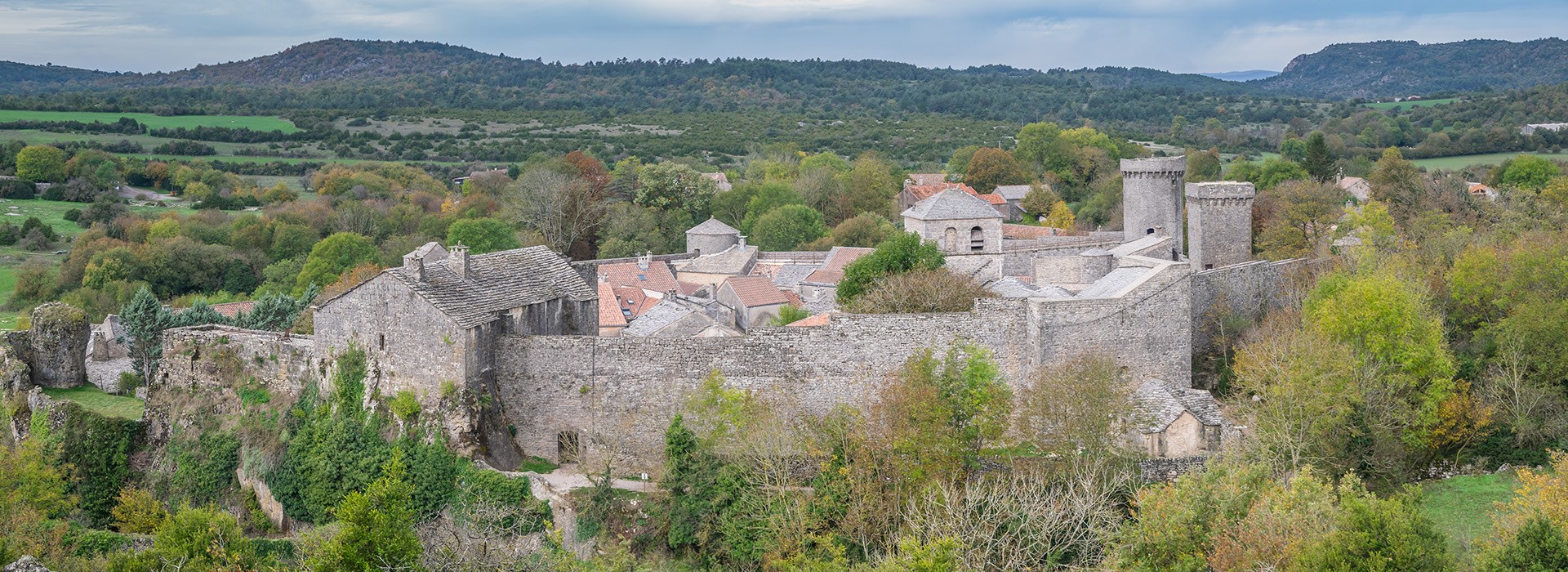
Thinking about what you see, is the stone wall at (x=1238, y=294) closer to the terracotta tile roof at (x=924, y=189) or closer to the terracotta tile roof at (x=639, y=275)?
the terracotta tile roof at (x=639, y=275)

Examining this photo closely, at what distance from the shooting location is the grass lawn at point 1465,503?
2411 centimetres

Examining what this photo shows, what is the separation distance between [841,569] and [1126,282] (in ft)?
42.2

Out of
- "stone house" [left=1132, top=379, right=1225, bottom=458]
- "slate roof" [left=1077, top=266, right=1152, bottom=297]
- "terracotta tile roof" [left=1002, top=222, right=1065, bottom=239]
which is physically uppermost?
"terracotta tile roof" [left=1002, top=222, right=1065, bottom=239]

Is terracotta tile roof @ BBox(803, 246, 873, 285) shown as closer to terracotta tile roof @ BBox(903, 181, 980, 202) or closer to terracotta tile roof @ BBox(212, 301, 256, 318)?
terracotta tile roof @ BBox(212, 301, 256, 318)

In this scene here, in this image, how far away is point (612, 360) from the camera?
27.4 metres

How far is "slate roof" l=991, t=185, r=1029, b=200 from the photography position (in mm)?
77044

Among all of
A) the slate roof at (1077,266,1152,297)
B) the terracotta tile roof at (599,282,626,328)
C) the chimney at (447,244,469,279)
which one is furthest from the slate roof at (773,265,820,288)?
the chimney at (447,244,469,279)

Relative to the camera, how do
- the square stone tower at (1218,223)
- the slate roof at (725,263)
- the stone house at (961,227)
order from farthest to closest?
the slate roof at (725,263), the square stone tower at (1218,223), the stone house at (961,227)

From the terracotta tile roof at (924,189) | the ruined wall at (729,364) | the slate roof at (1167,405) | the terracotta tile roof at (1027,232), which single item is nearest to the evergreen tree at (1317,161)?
the terracotta tile roof at (1027,232)

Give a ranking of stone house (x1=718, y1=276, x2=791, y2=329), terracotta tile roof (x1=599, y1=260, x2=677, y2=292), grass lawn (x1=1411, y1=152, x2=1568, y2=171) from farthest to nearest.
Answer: grass lawn (x1=1411, y1=152, x2=1568, y2=171) → terracotta tile roof (x1=599, y1=260, x2=677, y2=292) → stone house (x1=718, y1=276, x2=791, y2=329)

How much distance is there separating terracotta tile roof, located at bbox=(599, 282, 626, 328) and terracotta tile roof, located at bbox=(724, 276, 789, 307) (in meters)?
4.07

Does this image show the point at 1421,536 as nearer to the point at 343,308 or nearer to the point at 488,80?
the point at 343,308

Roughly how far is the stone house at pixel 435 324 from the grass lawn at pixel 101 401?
6563mm

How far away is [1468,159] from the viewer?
84812 millimetres
